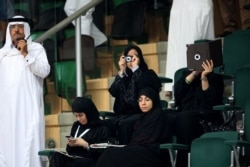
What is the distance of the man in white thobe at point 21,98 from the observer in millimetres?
14977

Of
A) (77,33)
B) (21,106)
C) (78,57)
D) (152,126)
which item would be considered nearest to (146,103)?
(152,126)

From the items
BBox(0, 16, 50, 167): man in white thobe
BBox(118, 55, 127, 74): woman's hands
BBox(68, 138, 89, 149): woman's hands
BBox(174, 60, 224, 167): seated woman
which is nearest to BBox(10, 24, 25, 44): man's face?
BBox(0, 16, 50, 167): man in white thobe

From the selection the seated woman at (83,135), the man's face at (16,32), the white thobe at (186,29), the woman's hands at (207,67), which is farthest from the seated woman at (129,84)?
the man's face at (16,32)

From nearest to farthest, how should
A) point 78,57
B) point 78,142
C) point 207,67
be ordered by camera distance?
1. point 78,142
2. point 207,67
3. point 78,57

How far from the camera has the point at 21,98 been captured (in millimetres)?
15102

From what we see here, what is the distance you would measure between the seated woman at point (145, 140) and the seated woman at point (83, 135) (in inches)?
14.2

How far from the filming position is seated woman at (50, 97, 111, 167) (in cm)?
1438

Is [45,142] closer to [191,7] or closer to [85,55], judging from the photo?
[85,55]

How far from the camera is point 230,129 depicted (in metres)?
14.2

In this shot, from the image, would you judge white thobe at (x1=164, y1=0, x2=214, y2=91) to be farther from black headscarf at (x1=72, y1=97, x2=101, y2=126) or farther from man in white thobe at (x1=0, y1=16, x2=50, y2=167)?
man in white thobe at (x1=0, y1=16, x2=50, y2=167)

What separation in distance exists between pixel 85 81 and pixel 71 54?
1.12 ft

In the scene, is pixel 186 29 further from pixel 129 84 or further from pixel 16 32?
pixel 16 32

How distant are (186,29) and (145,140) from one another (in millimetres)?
2270

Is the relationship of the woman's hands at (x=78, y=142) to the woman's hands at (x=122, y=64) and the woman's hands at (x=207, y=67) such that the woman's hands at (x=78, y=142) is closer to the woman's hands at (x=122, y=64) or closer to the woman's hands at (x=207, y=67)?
the woman's hands at (x=122, y=64)
